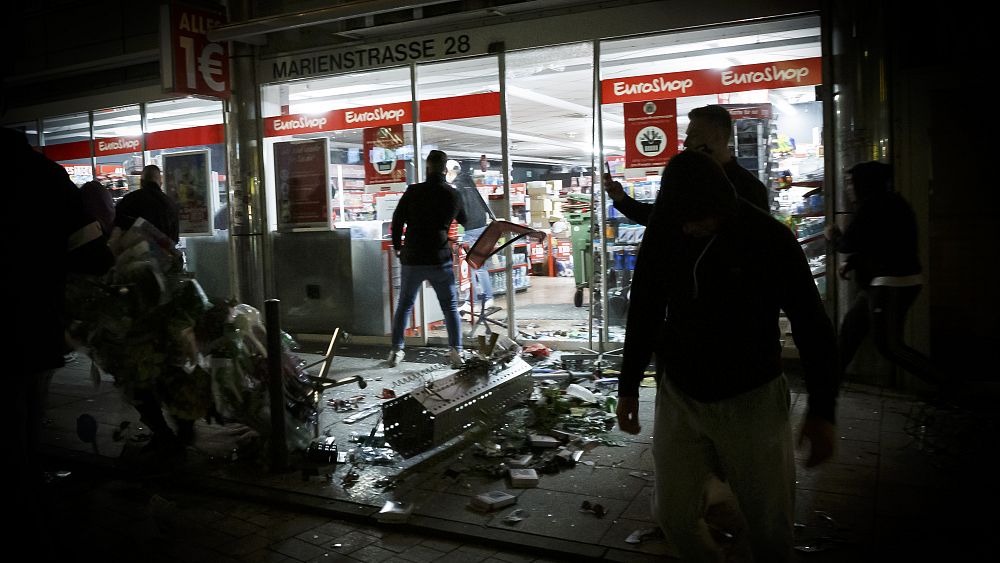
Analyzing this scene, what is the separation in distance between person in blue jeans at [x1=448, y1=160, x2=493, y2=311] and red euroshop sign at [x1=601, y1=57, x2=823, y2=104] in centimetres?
184

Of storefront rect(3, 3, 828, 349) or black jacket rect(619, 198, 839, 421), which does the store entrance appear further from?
black jacket rect(619, 198, 839, 421)

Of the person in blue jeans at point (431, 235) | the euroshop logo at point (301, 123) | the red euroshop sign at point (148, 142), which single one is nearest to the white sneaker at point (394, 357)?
the person in blue jeans at point (431, 235)

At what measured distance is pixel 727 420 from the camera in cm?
250

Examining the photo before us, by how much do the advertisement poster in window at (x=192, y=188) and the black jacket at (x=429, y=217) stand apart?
4486 millimetres

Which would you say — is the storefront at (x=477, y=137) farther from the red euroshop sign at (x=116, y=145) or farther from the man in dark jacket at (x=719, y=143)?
the man in dark jacket at (x=719, y=143)

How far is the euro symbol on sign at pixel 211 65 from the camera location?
911 cm

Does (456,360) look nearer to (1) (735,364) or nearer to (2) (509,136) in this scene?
(2) (509,136)

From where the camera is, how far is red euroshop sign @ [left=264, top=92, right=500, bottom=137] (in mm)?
8609

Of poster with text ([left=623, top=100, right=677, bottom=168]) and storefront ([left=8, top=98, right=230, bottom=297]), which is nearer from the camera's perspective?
poster with text ([left=623, top=100, right=677, bottom=168])

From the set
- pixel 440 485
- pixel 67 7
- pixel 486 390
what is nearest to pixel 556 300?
pixel 486 390

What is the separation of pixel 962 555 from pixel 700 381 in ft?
6.38

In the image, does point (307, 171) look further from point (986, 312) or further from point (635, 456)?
point (986, 312)

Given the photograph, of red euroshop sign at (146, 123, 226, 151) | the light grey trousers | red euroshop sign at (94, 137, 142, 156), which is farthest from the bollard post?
red euroshop sign at (94, 137, 142, 156)

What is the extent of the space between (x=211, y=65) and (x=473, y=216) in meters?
3.80
